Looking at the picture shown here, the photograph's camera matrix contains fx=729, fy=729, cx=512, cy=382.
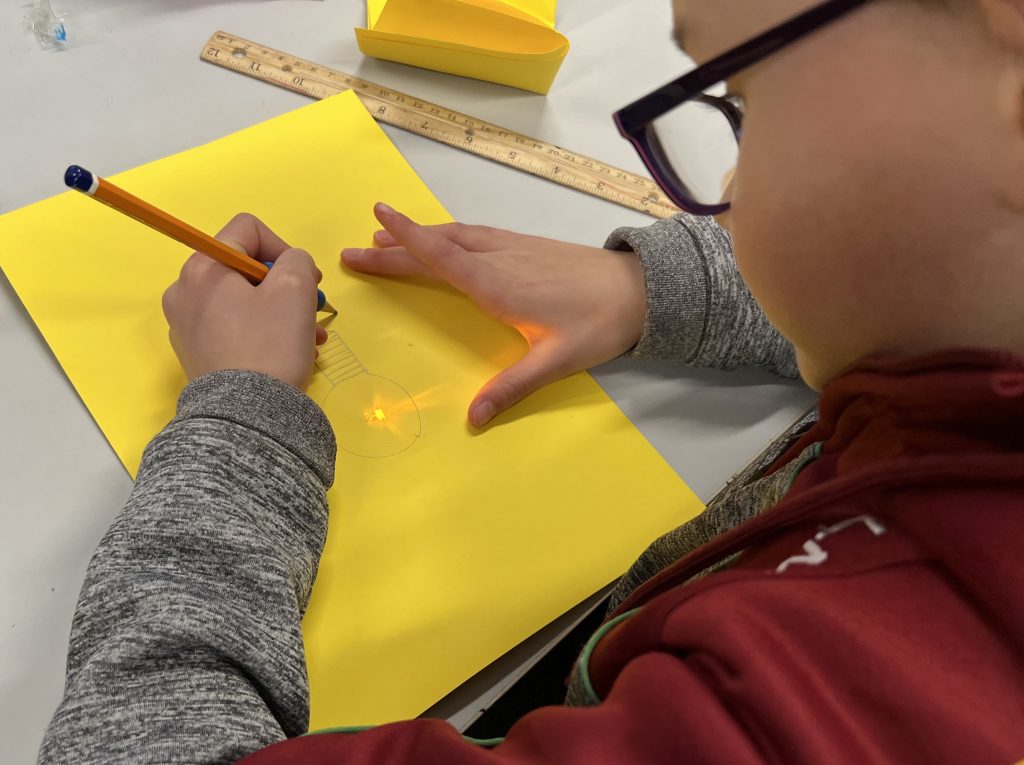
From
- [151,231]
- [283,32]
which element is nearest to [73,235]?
[151,231]

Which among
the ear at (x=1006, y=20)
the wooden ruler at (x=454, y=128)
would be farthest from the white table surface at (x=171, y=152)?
the ear at (x=1006, y=20)

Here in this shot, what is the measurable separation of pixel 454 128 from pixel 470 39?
106 mm

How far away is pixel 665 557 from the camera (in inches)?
22.5

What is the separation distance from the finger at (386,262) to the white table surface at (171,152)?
11 centimetres

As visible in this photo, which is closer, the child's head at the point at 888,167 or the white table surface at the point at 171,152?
the child's head at the point at 888,167

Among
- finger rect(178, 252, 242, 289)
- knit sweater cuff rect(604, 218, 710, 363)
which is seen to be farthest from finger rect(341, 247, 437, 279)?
knit sweater cuff rect(604, 218, 710, 363)

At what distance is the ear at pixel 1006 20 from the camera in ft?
0.89

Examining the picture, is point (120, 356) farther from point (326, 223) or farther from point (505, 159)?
point (505, 159)

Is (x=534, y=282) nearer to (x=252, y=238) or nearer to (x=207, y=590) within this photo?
(x=252, y=238)

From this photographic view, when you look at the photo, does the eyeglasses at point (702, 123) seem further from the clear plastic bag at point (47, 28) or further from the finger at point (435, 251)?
the clear plastic bag at point (47, 28)

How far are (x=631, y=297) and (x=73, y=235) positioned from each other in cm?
55

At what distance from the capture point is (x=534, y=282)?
73 centimetres

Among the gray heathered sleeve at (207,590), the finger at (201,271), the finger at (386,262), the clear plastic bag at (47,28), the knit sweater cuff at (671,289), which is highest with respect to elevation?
the clear plastic bag at (47,28)

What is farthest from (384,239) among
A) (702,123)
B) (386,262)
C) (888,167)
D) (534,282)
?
(888,167)
